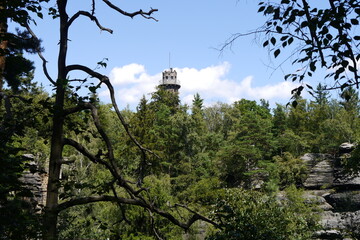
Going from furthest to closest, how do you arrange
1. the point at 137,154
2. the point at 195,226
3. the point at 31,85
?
the point at 31,85 → the point at 137,154 → the point at 195,226

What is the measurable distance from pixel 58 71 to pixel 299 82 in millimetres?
3029

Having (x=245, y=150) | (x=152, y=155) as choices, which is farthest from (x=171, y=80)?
(x=152, y=155)

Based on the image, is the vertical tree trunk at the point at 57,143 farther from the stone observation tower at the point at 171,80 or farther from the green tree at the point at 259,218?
the stone observation tower at the point at 171,80

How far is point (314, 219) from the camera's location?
3108 centimetres

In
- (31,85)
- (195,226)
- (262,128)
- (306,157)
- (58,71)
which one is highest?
(31,85)

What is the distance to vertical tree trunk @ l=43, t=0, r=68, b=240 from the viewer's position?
5020mm

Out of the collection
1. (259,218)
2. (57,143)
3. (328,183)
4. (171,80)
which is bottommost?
(259,218)

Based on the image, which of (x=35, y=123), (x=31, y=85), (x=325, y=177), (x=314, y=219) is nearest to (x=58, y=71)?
(x=35, y=123)

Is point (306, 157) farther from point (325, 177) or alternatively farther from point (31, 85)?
point (31, 85)

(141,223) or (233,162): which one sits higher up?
(233,162)

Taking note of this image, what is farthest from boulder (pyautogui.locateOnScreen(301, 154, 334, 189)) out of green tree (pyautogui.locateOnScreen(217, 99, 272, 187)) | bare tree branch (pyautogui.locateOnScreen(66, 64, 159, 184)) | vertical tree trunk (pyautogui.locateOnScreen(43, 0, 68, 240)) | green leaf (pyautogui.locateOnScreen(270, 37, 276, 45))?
vertical tree trunk (pyautogui.locateOnScreen(43, 0, 68, 240))

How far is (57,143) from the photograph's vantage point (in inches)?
208

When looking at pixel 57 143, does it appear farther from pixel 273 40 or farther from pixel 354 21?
pixel 354 21

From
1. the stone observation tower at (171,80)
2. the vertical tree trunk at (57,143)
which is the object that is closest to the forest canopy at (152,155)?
the vertical tree trunk at (57,143)
